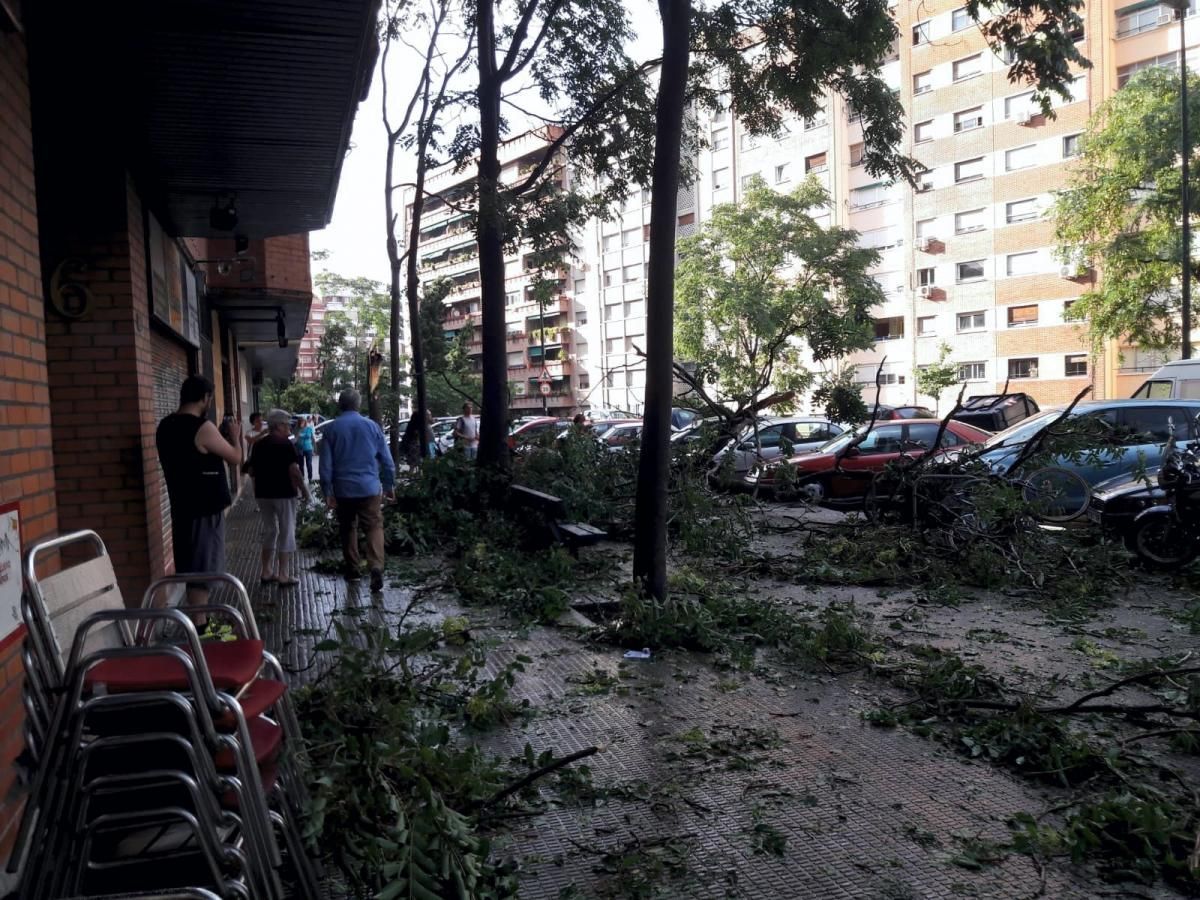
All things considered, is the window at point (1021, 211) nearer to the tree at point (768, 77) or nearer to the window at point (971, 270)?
the window at point (971, 270)

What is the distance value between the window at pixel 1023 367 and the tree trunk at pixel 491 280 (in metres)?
36.5

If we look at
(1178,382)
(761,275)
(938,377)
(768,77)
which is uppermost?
(761,275)

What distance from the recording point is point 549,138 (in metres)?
15.7

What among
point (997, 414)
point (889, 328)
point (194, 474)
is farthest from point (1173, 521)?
point (889, 328)

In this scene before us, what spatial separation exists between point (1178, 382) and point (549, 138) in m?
11.7

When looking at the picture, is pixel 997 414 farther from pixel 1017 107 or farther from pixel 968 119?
pixel 968 119

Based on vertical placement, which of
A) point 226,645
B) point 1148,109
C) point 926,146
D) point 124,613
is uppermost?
point 926,146

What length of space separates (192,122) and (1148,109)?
31130 mm

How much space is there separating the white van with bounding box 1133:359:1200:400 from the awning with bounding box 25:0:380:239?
606 inches

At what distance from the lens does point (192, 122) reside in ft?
21.8

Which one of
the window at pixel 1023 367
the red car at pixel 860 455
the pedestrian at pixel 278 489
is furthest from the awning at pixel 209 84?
the window at pixel 1023 367

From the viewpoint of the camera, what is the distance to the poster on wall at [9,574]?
3236mm

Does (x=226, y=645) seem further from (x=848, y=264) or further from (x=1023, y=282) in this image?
(x=1023, y=282)

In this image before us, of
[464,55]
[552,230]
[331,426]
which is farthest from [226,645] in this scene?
[464,55]
